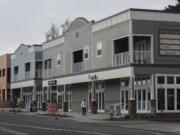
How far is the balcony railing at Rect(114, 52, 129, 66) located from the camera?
4944cm

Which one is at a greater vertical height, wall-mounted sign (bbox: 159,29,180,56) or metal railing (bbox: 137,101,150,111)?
wall-mounted sign (bbox: 159,29,180,56)

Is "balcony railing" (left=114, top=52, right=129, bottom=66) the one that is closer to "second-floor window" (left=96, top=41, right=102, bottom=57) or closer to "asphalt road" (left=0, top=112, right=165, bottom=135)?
"second-floor window" (left=96, top=41, right=102, bottom=57)

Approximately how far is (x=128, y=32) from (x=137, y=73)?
3.70 m

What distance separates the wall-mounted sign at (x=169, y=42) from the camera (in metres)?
48.5

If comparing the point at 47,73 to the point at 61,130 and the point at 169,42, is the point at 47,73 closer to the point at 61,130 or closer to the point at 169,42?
the point at 169,42

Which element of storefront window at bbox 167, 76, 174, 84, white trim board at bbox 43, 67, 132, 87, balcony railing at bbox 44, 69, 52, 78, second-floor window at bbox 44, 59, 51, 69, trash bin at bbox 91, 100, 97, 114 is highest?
second-floor window at bbox 44, 59, 51, 69

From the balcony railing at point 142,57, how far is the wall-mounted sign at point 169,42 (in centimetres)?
117

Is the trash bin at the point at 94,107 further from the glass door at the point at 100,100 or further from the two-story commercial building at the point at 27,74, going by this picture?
the two-story commercial building at the point at 27,74

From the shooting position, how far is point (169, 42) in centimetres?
4875

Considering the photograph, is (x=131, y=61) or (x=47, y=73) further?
(x=47, y=73)

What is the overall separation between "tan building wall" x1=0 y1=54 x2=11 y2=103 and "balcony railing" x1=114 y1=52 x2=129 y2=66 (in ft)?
153

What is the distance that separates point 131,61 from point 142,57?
1.94 meters

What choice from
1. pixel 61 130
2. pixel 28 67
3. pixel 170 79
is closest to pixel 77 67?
pixel 170 79

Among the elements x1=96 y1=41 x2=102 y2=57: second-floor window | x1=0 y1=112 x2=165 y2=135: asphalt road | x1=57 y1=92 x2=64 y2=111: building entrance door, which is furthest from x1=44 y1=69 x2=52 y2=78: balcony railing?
x1=0 y1=112 x2=165 y2=135: asphalt road
